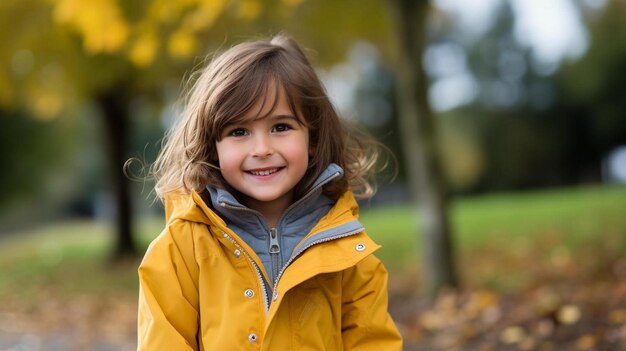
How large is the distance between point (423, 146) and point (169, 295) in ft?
13.1

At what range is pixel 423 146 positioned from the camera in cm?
586

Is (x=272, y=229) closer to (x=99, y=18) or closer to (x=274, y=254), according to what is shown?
(x=274, y=254)

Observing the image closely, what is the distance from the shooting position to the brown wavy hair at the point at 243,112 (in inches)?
87.6

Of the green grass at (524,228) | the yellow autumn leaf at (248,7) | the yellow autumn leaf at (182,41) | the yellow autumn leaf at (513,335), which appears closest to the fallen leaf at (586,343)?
the yellow autumn leaf at (513,335)

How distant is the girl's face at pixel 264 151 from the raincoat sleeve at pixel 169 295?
24cm

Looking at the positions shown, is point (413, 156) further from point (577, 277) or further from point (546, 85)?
point (546, 85)

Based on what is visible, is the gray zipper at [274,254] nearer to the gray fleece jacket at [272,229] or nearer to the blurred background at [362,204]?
the gray fleece jacket at [272,229]

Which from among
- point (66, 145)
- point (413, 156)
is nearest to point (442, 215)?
point (413, 156)

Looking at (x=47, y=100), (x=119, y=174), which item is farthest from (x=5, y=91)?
(x=119, y=174)

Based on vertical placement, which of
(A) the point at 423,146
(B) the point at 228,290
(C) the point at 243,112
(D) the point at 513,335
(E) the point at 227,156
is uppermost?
(C) the point at 243,112

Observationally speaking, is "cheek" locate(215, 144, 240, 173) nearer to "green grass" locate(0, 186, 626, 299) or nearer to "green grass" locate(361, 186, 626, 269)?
"green grass" locate(0, 186, 626, 299)

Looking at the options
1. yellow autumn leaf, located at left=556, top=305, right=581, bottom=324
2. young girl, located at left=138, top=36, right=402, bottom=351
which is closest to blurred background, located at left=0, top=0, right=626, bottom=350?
yellow autumn leaf, located at left=556, top=305, right=581, bottom=324

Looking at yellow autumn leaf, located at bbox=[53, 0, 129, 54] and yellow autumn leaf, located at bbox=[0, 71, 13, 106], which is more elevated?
yellow autumn leaf, located at bbox=[53, 0, 129, 54]

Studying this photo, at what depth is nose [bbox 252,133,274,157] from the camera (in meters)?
2.17
